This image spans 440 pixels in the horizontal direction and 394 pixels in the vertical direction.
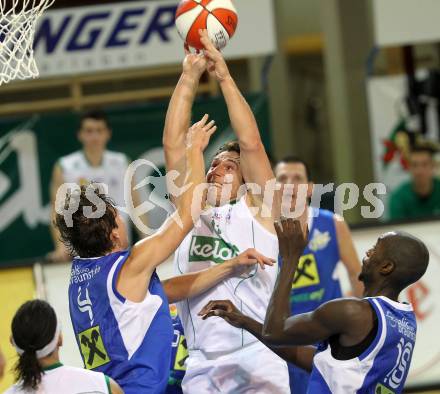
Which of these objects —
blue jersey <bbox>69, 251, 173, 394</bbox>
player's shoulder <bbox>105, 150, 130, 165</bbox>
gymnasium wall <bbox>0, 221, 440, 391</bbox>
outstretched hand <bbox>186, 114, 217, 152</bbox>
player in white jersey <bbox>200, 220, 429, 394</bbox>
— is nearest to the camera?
player in white jersey <bbox>200, 220, 429, 394</bbox>

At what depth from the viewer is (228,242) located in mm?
5211

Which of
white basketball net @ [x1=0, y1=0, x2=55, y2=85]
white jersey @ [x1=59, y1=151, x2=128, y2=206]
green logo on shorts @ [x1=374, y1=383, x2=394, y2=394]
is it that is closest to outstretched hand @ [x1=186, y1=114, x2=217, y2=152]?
white basketball net @ [x1=0, y1=0, x2=55, y2=85]

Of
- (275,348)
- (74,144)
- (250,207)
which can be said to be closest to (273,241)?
(250,207)

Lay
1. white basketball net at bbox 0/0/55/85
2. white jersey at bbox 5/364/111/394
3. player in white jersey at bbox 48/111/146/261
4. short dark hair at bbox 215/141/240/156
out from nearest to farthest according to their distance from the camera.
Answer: white jersey at bbox 5/364/111/394 → white basketball net at bbox 0/0/55/85 → short dark hair at bbox 215/141/240/156 → player in white jersey at bbox 48/111/146/261

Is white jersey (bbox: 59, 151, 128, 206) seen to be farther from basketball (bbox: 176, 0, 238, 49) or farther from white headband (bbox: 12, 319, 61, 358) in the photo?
white headband (bbox: 12, 319, 61, 358)

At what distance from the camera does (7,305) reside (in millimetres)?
7375

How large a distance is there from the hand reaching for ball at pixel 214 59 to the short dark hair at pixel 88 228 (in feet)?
3.06

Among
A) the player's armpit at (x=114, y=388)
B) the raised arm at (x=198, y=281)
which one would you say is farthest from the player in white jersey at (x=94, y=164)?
the player's armpit at (x=114, y=388)

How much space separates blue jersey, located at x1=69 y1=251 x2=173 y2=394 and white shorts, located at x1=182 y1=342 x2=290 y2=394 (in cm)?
58

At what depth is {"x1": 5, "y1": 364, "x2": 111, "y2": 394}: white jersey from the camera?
13.2ft

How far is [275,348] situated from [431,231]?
3305 mm

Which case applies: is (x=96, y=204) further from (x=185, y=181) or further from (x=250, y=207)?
(x=250, y=207)

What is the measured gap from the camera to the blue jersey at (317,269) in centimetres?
666

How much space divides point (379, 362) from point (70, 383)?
1.28m
